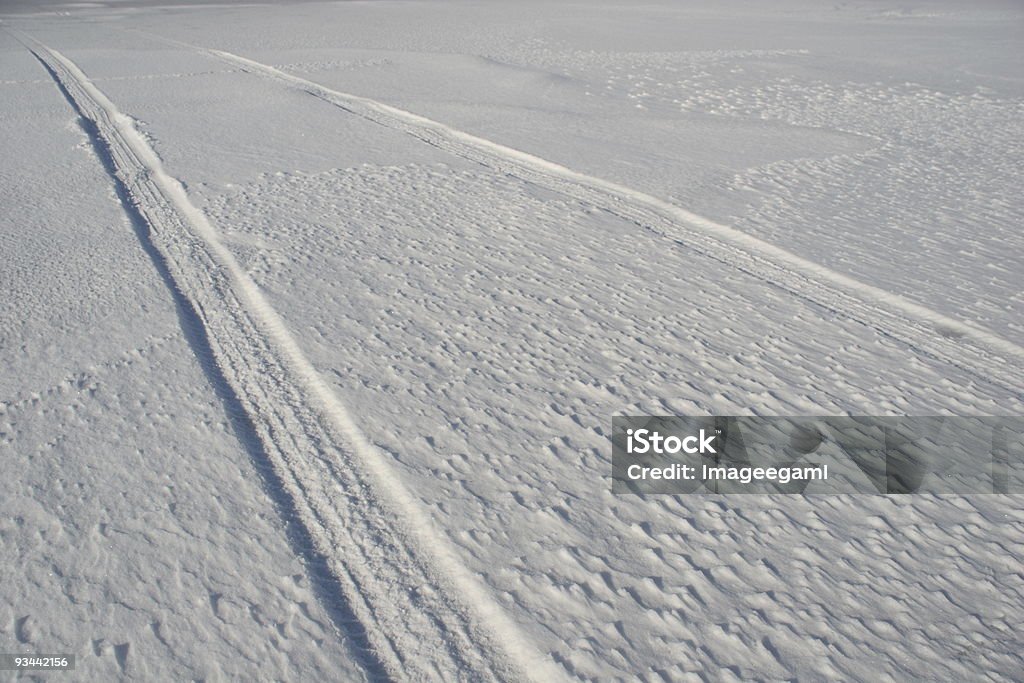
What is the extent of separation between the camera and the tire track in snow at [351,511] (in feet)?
6.35

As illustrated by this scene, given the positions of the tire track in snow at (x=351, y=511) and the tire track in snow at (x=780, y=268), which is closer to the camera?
the tire track in snow at (x=351, y=511)

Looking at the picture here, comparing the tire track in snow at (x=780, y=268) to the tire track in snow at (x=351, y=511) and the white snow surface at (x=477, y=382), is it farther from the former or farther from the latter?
the tire track in snow at (x=351, y=511)

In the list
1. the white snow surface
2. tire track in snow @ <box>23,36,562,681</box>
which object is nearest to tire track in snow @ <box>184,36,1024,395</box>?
the white snow surface

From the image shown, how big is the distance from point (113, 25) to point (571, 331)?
17.4m

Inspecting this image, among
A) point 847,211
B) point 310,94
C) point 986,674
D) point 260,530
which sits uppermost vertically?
point 310,94

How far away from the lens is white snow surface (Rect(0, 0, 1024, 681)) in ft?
6.58

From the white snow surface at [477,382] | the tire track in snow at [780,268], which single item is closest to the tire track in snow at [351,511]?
the white snow surface at [477,382]

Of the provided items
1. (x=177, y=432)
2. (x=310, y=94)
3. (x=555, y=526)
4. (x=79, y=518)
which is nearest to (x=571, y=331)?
(x=555, y=526)

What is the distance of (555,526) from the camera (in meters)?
2.35

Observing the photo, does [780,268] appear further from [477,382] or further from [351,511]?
[351,511]

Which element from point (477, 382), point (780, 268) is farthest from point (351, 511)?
point (780, 268)

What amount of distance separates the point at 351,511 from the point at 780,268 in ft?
8.75

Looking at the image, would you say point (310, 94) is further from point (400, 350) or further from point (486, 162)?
point (400, 350)

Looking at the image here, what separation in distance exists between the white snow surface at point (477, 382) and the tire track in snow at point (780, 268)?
0.03m
